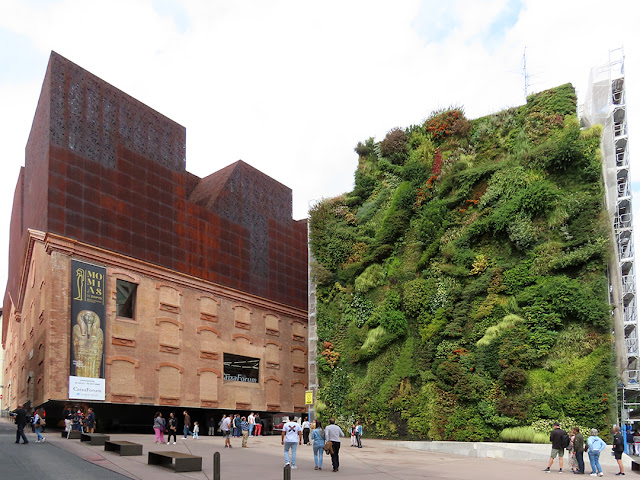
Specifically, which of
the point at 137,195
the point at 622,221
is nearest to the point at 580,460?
the point at 622,221

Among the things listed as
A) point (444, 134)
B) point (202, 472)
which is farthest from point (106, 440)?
point (444, 134)

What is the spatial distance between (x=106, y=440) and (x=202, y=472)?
7.93 m

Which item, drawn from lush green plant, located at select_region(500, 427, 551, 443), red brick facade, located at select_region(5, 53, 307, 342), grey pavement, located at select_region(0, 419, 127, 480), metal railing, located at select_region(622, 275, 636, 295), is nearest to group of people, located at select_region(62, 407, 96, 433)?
grey pavement, located at select_region(0, 419, 127, 480)

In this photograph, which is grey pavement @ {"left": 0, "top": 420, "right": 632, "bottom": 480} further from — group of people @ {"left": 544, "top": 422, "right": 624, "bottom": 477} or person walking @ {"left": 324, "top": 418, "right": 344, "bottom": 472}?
group of people @ {"left": 544, "top": 422, "right": 624, "bottom": 477}

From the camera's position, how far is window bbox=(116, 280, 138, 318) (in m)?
33.8

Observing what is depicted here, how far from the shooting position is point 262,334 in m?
44.6

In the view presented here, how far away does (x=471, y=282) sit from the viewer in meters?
31.9

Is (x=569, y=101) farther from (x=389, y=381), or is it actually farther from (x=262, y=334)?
(x=262, y=334)

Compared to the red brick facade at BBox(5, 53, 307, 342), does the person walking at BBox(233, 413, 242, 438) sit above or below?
below

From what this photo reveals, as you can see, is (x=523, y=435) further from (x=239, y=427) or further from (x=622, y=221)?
(x=239, y=427)

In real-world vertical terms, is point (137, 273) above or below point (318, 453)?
above

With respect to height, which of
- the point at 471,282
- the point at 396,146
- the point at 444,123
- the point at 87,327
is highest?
the point at 444,123

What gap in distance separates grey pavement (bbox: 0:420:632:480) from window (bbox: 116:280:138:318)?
8.08 m

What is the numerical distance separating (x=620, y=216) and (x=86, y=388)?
2827 centimetres
